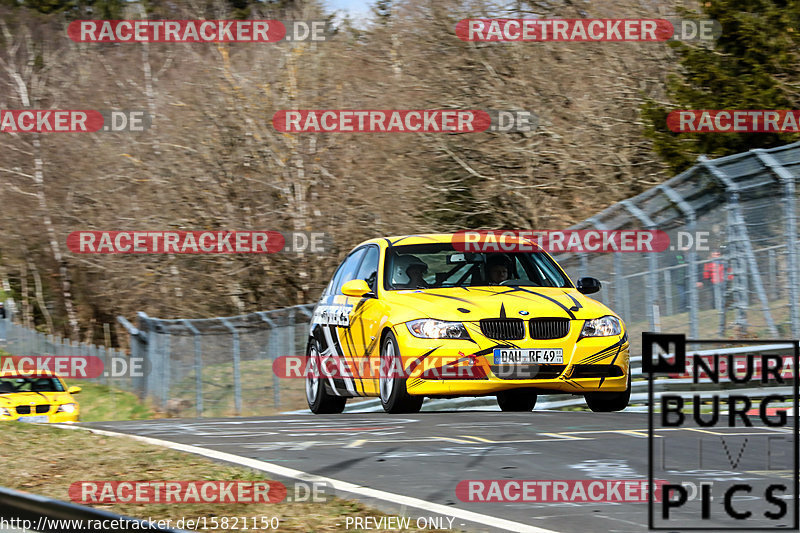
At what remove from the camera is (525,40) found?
3253cm

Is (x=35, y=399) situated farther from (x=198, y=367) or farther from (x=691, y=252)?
(x=691, y=252)

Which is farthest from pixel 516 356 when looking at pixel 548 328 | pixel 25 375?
pixel 25 375

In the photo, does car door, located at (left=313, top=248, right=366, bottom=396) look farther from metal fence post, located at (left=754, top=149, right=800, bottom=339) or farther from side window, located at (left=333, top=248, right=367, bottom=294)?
metal fence post, located at (left=754, top=149, right=800, bottom=339)

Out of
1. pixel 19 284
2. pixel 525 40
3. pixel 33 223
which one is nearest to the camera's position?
pixel 525 40

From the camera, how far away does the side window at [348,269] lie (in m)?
13.1

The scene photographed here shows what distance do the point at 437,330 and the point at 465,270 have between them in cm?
153

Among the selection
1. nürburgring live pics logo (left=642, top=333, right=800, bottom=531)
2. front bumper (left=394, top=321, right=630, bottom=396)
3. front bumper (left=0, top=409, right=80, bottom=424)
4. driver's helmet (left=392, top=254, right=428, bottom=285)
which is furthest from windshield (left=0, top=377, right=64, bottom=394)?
nürburgring live pics logo (left=642, top=333, right=800, bottom=531)

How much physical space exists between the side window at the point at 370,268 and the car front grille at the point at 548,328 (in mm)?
1839

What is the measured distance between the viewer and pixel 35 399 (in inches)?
926

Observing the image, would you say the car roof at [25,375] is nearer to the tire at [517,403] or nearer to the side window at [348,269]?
the side window at [348,269]

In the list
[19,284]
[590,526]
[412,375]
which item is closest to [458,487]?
[590,526]

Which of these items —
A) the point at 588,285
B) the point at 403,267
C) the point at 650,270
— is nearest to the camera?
the point at 588,285

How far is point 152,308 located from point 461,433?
31.6 metres

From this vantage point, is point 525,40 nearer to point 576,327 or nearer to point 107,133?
point 107,133
